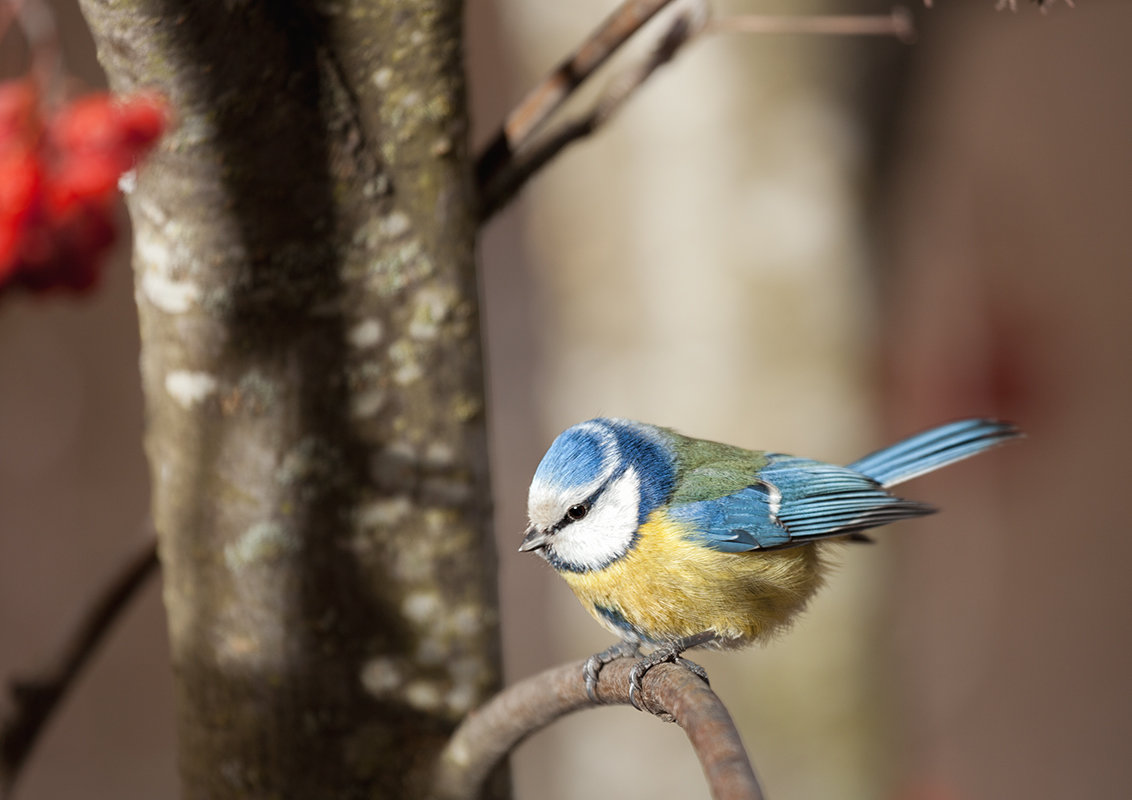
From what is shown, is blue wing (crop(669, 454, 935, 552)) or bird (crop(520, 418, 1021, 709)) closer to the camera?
bird (crop(520, 418, 1021, 709))

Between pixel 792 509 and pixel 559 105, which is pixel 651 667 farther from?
pixel 559 105

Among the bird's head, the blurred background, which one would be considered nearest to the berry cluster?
the bird's head

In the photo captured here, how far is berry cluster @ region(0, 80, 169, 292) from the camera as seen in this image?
48 cm

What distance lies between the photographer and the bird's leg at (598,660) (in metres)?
0.57

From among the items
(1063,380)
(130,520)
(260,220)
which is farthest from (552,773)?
(260,220)

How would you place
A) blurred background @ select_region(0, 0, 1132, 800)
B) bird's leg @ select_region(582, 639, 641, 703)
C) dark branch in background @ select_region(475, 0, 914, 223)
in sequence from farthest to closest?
blurred background @ select_region(0, 0, 1132, 800), dark branch in background @ select_region(475, 0, 914, 223), bird's leg @ select_region(582, 639, 641, 703)

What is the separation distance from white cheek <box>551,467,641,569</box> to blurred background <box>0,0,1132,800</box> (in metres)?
0.86

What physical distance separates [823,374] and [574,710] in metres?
1.15

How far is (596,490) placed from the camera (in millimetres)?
635

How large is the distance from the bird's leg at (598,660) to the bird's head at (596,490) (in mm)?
64

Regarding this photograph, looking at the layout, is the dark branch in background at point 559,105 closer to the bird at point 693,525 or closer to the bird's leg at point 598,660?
the bird at point 693,525

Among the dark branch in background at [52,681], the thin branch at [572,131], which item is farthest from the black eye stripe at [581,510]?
the dark branch in background at [52,681]

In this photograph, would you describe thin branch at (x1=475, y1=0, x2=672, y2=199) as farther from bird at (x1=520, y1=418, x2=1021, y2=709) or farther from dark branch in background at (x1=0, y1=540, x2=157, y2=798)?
dark branch in background at (x1=0, y1=540, x2=157, y2=798)

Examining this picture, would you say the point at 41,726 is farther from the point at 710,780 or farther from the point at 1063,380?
the point at 1063,380
